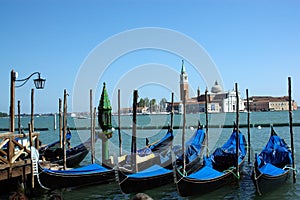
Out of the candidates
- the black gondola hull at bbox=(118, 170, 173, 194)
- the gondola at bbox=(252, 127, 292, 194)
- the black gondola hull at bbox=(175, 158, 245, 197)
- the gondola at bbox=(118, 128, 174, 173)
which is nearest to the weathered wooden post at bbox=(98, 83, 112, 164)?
the gondola at bbox=(118, 128, 174, 173)

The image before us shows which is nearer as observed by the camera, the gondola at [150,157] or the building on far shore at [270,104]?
the gondola at [150,157]

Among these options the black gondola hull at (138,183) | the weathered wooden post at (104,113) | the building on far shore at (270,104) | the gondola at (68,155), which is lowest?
the black gondola hull at (138,183)

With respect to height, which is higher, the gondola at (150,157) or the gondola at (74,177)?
the gondola at (150,157)

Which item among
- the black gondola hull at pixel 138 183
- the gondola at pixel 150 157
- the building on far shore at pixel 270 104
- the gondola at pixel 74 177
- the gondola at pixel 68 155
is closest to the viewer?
the black gondola hull at pixel 138 183

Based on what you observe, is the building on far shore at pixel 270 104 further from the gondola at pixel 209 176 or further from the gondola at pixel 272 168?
the gondola at pixel 209 176

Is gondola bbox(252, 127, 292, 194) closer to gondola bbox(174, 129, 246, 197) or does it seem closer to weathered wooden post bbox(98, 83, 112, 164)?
gondola bbox(174, 129, 246, 197)

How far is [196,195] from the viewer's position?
751 cm

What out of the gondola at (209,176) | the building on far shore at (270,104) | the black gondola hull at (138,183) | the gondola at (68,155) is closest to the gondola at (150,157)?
the black gondola hull at (138,183)

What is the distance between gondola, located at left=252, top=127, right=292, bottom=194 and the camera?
7.57 meters

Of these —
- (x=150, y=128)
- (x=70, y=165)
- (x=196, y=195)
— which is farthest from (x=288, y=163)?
(x=150, y=128)

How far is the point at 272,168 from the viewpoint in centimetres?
812

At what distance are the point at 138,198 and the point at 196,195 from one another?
566cm

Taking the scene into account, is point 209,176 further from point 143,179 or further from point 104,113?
point 104,113

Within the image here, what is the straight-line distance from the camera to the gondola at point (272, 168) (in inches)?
298
